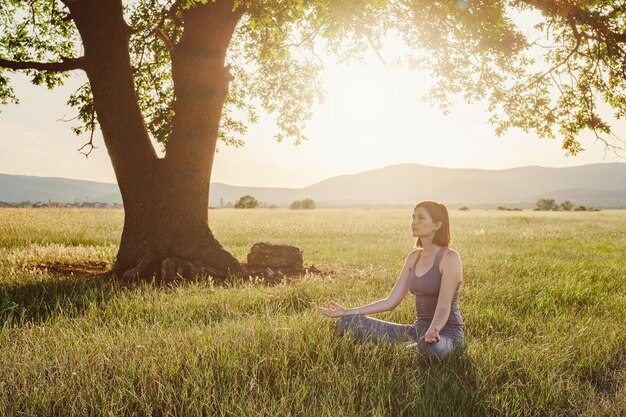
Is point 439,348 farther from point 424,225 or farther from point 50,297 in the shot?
point 50,297

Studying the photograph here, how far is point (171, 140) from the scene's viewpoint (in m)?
10.4

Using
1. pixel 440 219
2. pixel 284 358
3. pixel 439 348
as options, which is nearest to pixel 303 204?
pixel 440 219

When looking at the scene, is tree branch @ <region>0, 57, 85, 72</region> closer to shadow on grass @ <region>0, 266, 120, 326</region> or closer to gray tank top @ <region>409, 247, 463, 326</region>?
shadow on grass @ <region>0, 266, 120, 326</region>

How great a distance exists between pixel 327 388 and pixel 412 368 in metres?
0.96

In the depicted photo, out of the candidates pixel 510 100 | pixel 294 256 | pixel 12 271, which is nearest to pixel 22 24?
pixel 12 271

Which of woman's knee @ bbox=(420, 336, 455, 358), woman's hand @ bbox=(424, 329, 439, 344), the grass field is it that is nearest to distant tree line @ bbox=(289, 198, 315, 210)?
the grass field

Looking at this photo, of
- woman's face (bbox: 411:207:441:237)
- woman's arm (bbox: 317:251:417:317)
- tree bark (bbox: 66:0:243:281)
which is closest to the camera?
woman's face (bbox: 411:207:441:237)

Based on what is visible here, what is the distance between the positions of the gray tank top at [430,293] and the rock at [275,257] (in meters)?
5.98

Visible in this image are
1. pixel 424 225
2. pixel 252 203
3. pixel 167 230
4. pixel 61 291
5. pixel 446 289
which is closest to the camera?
pixel 446 289

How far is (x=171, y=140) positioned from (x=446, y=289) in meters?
7.35

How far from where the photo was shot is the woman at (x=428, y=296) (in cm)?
490

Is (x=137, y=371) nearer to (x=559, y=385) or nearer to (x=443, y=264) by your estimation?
(x=443, y=264)

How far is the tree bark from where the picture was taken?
998 centimetres

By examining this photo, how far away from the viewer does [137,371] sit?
4031 mm
